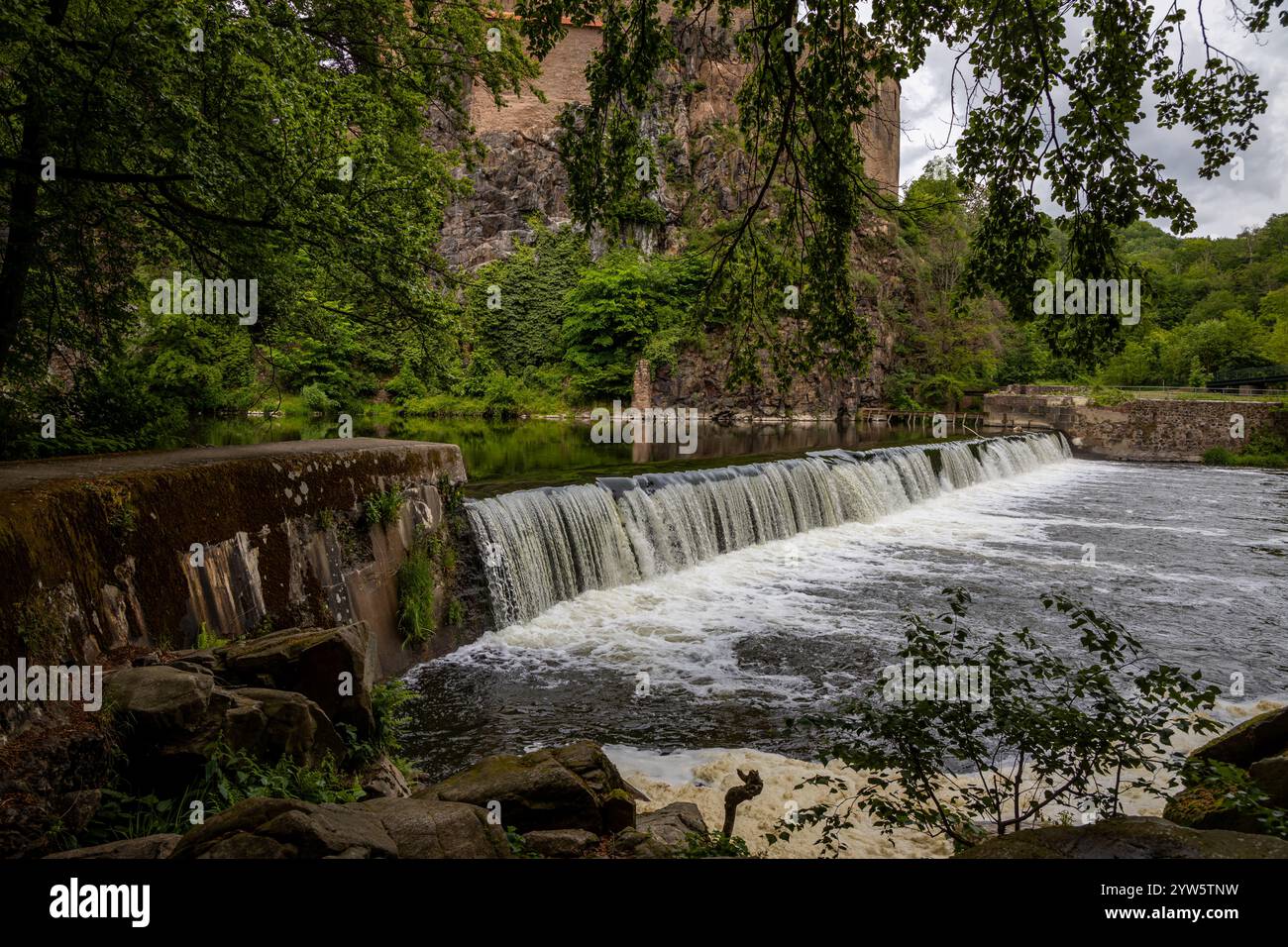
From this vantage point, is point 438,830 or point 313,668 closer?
point 438,830

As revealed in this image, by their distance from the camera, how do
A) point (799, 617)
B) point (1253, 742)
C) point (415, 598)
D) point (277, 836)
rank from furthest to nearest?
point (799, 617), point (415, 598), point (1253, 742), point (277, 836)

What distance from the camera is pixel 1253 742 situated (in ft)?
14.4

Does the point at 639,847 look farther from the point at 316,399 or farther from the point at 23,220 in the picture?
the point at 316,399

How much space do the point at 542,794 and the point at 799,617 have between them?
21.0 feet

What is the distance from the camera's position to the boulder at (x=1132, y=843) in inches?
85.8

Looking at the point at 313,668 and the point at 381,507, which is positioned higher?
the point at 381,507

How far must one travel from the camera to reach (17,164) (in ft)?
15.8

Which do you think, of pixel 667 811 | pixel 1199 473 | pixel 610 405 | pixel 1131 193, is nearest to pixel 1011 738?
pixel 667 811

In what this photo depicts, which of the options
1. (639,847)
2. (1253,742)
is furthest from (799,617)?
(639,847)

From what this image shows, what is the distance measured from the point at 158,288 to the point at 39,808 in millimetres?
6415

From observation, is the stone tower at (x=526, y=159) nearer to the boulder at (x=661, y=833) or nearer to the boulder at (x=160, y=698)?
the boulder at (x=661, y=833)

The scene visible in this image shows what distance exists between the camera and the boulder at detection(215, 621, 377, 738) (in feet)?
13.4
